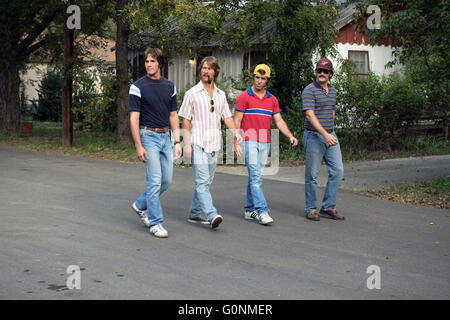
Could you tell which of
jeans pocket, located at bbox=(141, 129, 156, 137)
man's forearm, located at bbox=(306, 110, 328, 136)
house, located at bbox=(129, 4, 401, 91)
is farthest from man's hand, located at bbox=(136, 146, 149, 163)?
house, located at bbox=(129, 4, 401, 91)

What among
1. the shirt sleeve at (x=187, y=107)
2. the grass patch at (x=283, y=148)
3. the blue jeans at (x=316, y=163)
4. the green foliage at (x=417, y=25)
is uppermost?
the green foliage at (x=417, y=25)

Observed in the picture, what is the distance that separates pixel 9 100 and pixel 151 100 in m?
18.6

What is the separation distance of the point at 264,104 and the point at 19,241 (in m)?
3.35

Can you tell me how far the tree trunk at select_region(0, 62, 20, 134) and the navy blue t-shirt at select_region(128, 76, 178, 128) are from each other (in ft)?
59.6

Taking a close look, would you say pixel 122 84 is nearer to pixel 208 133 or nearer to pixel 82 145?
pixel 82 145

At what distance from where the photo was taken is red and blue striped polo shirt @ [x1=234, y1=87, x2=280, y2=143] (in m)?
8.28

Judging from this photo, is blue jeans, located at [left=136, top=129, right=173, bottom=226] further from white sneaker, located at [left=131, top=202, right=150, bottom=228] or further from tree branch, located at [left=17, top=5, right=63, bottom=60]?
tree branch, located at [left=17, top=5, right=63, bottom=60]

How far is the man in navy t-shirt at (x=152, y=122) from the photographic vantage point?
24.1ft

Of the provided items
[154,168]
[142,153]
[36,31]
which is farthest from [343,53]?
[142,153]

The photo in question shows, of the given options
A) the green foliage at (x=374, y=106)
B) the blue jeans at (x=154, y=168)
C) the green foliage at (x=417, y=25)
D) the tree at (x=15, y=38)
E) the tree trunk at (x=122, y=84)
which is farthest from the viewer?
the tree at (x=15, y=38)

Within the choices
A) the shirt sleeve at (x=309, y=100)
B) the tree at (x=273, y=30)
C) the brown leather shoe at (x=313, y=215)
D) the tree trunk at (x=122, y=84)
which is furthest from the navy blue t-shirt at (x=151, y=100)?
the tree trunk at (x=122, y=84)

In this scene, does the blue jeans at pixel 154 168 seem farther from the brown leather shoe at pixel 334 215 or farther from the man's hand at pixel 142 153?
the brown leather shoe at pixel 334 215

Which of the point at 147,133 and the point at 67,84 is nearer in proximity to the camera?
the point at 147,133

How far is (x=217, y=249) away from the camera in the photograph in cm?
685
